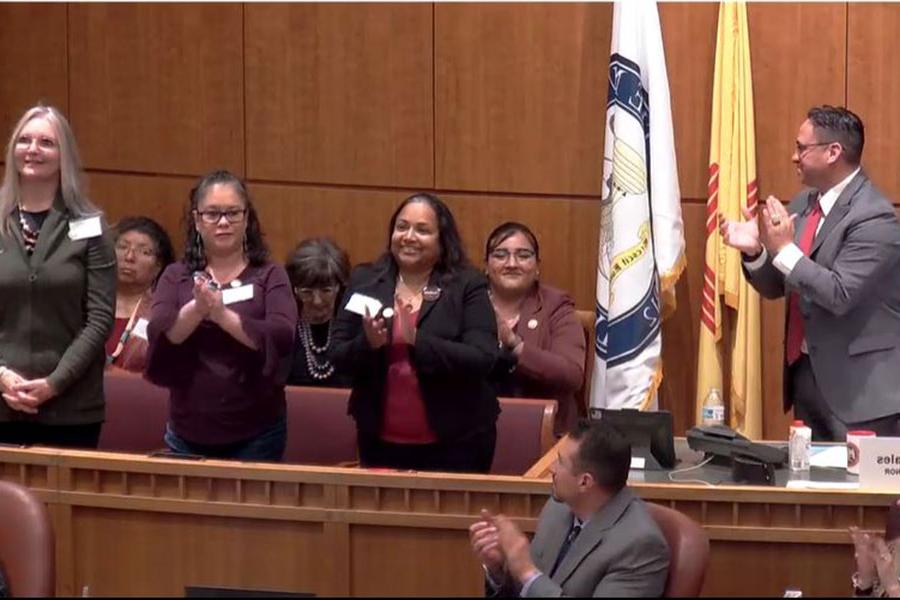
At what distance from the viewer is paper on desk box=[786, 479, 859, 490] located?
4.61 m

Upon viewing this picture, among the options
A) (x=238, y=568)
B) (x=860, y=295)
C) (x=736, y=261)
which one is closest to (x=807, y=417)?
(x=860, y=295)

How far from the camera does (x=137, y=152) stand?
7.62 meters

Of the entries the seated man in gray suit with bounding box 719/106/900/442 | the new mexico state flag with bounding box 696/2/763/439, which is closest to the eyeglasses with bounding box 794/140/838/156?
the seated man in gray suit with bounding box 719/106/900/442

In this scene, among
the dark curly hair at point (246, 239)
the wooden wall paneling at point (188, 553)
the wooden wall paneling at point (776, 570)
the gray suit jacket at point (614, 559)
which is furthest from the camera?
the dark curly hair at point (246, 239)

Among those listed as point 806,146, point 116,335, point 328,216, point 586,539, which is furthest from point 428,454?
point 328,216

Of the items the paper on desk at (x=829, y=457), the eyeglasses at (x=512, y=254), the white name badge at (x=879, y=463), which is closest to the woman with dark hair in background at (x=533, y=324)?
the eyeglasses at (x=512, y=254)

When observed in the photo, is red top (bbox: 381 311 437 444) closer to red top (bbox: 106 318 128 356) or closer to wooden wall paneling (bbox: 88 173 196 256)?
red top (bbox: 106 318 128 356)

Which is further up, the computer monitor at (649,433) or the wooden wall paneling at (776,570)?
the computer monitor at (649,433)

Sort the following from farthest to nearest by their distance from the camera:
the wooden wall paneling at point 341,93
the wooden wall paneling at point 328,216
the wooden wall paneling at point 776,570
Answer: the wooden wall paneling at point 328,216, the wooden wall paneling at point 341,93, the wooden wall paneling at point 776,570

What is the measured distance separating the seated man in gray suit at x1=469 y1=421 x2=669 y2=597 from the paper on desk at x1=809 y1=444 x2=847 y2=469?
38.3 inches

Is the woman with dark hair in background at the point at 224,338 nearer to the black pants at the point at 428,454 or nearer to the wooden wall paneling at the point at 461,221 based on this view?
the black pants at the point at 428,454

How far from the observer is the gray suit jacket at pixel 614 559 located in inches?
156

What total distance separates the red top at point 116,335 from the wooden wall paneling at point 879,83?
287 cm

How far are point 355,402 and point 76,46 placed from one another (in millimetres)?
3337
